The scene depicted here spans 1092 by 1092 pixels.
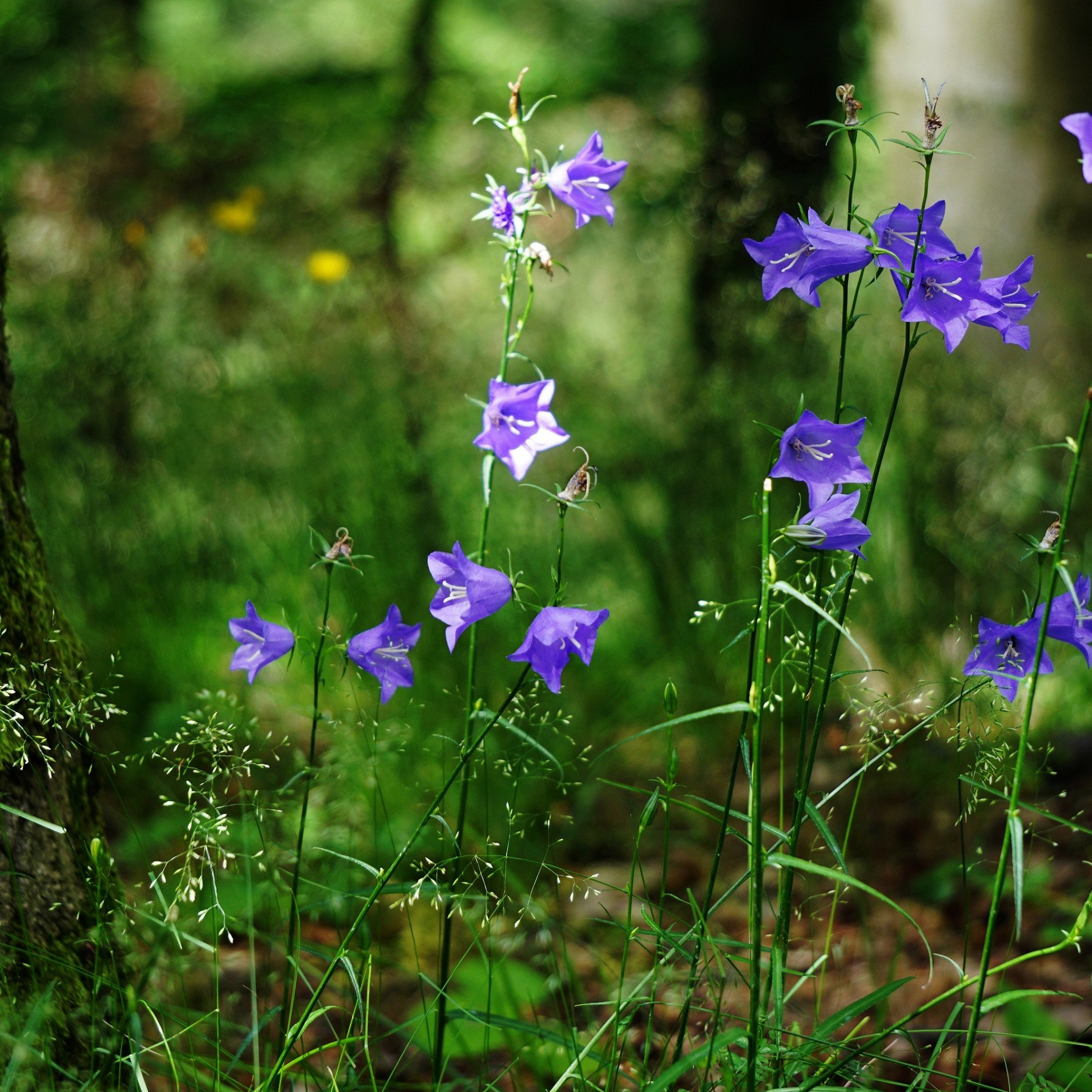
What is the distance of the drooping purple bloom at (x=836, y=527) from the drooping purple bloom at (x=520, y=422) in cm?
25

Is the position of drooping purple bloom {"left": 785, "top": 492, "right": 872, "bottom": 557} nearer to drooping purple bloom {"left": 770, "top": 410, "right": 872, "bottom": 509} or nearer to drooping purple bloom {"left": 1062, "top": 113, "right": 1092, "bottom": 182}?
drooping purple bloom {"left": 770, "top": 410, "right": 872, "bottom": 509}

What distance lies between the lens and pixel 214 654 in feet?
10.0

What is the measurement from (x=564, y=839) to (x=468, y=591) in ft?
2.33

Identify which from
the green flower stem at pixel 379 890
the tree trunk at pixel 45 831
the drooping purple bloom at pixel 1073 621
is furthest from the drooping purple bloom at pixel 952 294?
the tree trunk at pixel 45 831

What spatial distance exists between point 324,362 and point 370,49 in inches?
167

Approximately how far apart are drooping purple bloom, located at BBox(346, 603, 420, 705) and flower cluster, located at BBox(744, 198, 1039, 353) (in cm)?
54

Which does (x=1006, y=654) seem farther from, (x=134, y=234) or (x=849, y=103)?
(x=134, y=234)

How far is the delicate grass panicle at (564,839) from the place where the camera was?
923 millimetres

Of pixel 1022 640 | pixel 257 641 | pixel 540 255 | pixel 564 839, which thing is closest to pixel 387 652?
pixel 257 641

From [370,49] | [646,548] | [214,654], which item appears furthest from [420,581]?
[370,49]

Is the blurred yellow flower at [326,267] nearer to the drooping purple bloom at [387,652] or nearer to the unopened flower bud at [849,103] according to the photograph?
the drooping purple bloom at [387,652]

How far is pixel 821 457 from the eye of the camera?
0.98 metres

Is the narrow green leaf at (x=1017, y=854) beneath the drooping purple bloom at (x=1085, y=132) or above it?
beneath

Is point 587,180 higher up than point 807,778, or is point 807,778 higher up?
point 587,180
